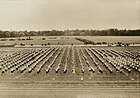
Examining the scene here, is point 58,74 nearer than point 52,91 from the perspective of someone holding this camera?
No

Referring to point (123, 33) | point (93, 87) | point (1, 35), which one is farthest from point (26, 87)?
point (123, 33)

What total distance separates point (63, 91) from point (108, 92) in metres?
2.76

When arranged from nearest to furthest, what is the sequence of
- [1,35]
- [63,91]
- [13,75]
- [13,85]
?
[63,91], [13,85], [13,75], [1,35]

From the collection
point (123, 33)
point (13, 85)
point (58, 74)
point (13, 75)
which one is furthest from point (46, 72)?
point (123, 33)

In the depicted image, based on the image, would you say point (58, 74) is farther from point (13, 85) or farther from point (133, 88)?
point (133, 88)

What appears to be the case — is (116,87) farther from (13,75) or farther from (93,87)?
(13,75)

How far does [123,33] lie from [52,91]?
119934 mm

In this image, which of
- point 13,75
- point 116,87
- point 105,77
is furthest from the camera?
point 13,75

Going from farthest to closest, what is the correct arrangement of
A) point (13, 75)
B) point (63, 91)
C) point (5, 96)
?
point (13, 75), point (63, 91), point (5, 96)

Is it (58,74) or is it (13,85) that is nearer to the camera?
(13,85)

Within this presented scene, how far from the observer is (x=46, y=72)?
23625mm

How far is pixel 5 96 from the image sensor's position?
49.9ft

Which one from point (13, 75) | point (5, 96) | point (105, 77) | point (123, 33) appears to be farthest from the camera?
point (123, 33)

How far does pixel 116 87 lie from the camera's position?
56.9 feet
